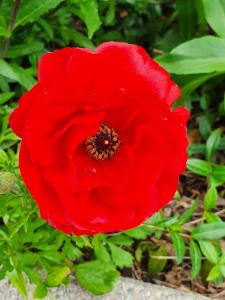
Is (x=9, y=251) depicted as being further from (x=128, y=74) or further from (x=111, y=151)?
(x=128, y=74)

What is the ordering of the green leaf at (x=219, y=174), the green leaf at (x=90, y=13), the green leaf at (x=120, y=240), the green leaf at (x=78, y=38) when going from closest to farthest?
1. the green leaf at (x=90, y=13)
2. the green leaf at (x=120, y=240)
3. the green leaf at (x=219, y=174)
4. the green leaf at (x=78, y=38)

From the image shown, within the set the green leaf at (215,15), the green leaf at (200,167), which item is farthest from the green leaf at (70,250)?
the green leaf at (215,15)

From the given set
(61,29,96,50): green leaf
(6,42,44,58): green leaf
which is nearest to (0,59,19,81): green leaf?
(6,42,44,58): green leaf

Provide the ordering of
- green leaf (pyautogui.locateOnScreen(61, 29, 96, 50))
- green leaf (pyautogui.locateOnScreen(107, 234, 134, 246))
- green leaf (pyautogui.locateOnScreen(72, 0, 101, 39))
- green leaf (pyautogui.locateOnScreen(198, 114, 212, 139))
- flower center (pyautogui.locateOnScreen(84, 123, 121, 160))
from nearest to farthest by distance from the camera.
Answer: flower center (pyautogui.locateOnScreen(84, 123, 121, 160)), green leaf (pyautogui.locateOnScreen(72, 0, 101, 39)), green leaf (pyautogui.locateOnScreen(107, 234, 134, 246)), green leaf (pyautogui.locateOnScreen(61, 29, 96, 50)), green leaf (pyautogui.locateOnScreen(198, 114, 212, 139))

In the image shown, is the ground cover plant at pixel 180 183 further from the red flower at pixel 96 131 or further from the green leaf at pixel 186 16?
the red flower at pixel 96 131

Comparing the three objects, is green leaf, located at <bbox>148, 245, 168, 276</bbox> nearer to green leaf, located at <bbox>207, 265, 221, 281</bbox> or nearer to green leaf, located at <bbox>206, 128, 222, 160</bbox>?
green leaf, located at <bbox>207, 265, 221, 281</bbox>
